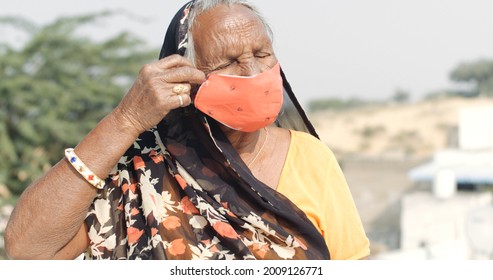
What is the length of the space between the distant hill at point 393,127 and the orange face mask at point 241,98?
3310cm

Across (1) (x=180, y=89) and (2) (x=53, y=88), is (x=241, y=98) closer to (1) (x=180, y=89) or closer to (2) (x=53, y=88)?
(1) (x=180, y=89)

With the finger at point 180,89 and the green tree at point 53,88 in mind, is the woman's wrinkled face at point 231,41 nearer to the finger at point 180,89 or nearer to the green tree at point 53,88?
the finger at point 180,89

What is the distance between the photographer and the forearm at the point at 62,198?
179cm

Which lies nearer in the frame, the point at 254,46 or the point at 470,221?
the point at 254,46

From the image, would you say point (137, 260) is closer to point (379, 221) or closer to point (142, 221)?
point (142, 221)

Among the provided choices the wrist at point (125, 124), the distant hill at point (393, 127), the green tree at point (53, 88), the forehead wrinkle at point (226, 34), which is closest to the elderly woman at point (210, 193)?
the forehead wrinkle at point (226, 34)

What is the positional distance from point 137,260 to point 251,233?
286 mm

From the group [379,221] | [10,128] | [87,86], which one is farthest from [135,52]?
[379,221]

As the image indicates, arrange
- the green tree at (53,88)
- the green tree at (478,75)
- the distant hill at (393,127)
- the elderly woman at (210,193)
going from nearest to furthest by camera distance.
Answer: the elderly woman at (210,193)
the green tree at (53,88)
the distant hill at (393,127)
the green tree at (478,75)

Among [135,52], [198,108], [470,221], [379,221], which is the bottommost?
[379,221]

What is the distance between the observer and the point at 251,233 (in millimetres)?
1917

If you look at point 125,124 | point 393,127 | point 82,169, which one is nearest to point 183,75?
point 125,124

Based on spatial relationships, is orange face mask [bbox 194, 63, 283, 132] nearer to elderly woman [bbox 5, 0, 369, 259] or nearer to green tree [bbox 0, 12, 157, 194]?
elderly woman [bbox 5, 0, 369, 259]

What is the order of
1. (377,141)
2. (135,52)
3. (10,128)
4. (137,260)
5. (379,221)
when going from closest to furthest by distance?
1. (137,260)
2. (10,128)
3. (135,52)
4. (379,221)
5. (377,141)
